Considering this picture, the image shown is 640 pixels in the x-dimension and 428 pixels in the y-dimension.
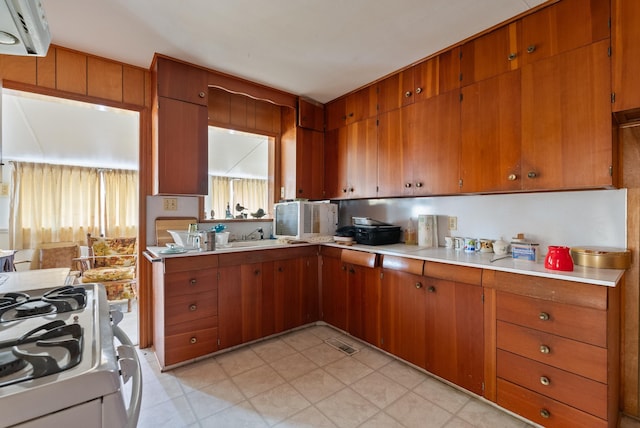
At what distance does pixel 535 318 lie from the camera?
5.27ft

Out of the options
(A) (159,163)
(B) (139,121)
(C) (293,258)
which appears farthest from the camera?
(C) (293,258)

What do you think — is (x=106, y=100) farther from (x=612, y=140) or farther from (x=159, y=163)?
(x=612, y=140)

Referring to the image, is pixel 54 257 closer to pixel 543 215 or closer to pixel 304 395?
pixel 304 395

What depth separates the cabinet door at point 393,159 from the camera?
8.41 ft

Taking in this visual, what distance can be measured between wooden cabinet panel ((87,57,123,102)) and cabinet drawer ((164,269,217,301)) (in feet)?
5.25

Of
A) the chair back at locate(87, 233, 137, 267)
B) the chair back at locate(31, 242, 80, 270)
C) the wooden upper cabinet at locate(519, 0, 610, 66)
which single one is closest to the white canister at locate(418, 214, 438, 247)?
the wooden upper cabinet at locate(519, 0, 610, 66)

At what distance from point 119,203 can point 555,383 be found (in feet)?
21.7

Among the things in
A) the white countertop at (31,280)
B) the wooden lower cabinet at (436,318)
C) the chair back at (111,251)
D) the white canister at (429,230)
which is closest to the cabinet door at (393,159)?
the white canister at (429,230)

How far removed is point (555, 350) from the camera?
1.54 metres

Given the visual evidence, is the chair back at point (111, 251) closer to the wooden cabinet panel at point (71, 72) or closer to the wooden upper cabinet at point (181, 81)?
the wooden cabinet panel at point (71, 72)

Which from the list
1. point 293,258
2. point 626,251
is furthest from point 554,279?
point 293,258

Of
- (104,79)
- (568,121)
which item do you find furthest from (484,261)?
(104,79)

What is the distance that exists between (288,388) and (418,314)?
1.07m

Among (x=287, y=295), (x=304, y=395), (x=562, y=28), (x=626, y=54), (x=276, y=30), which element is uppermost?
(x=276, y=30)
